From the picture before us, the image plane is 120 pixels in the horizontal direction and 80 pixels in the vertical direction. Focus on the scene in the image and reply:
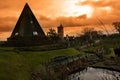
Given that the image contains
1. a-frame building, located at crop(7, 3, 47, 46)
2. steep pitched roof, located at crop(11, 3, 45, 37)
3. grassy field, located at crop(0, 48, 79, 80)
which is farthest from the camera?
steep pitched roof, located at crop(11, 3, 45, 37)

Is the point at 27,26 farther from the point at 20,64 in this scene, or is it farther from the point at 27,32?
the point at 20,64

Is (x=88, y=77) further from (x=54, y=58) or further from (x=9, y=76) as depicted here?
(x=9, y=76)

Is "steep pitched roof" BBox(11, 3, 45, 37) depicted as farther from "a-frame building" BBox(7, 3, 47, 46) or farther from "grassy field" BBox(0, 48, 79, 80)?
"grassy field" BBox(0, 48, 79, 80)

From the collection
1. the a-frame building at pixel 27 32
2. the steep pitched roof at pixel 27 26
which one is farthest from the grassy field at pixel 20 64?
the steep pitched roof at pixel 27 26

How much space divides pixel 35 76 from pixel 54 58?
1722 cm

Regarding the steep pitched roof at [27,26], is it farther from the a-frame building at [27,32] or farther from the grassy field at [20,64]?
the grassy field at [20,64]

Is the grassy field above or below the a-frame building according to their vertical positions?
below

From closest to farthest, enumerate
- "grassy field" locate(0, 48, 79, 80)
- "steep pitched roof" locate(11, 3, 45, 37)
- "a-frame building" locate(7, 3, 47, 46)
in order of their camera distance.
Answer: "grassy field" locate(0, 48, 79, 80)
"a-frame building" locate(7, 3, 47, 46)
"steep pitched roof" locate(11, 3, 45, 37)

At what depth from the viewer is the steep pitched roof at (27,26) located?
7788 cm

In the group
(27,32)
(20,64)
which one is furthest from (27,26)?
(20,64)

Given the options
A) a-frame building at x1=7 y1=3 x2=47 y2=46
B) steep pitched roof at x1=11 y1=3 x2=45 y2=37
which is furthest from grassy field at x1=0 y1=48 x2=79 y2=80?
steep pitched roof at x1=11 y1=3 x2=45 y2=37

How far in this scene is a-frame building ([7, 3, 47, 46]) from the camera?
73363mm

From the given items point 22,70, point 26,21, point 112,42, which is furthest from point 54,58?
point 112,42

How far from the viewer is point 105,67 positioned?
2314 inches
